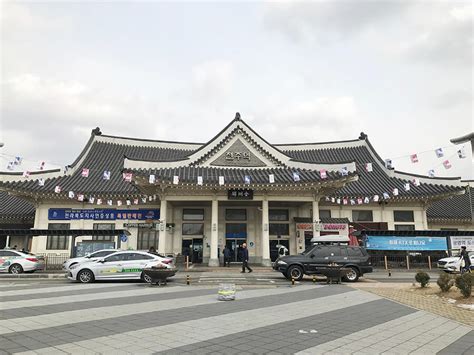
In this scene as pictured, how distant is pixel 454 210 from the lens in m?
31.8

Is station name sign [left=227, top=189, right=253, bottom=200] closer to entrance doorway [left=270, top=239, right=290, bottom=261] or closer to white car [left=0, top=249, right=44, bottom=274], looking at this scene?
entrance doorway [left=270, top=239, right=290, bottom=261]

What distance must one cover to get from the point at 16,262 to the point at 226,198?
13.1 meters

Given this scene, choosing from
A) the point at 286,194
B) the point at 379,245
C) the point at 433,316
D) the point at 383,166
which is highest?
the point at 383,166

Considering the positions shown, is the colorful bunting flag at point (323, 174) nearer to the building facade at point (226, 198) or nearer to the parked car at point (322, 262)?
the building facade at point (226, 198)

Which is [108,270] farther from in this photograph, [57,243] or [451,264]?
[451,264]

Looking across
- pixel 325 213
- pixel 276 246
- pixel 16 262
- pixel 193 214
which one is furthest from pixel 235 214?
pixel 16 262

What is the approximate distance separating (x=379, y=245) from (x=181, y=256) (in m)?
13.9

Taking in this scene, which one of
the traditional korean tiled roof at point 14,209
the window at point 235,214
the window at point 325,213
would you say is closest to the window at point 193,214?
the window at point 235,214

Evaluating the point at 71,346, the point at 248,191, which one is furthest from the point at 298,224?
the point at 71,346

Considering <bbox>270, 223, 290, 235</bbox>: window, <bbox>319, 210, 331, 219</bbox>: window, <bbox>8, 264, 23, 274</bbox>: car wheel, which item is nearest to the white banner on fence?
<bbox>319, 210, 331, 219</bbox>: window

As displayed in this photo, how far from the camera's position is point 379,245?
75.3ft

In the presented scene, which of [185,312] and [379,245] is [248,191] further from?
[185,312]

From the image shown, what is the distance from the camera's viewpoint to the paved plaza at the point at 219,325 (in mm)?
6141

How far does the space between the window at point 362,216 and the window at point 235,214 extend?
30.9 ft
